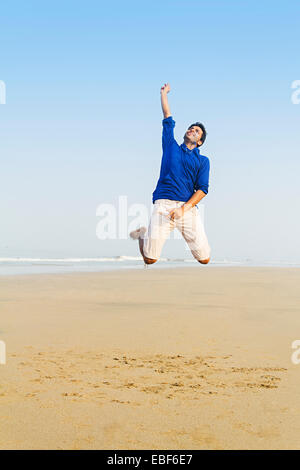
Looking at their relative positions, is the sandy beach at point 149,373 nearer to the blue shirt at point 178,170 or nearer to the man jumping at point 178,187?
the man jumping at point 178,187

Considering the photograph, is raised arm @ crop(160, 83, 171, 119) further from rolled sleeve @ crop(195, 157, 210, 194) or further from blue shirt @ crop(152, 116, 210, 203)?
rolled sleeve @ crop(195, 157, 210, 194)

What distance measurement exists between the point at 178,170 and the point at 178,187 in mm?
155

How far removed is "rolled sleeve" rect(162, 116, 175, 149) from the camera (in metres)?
4.74

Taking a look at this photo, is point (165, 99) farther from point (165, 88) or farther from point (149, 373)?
point (149, 373)

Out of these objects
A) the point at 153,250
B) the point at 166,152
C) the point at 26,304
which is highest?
the point at 166,152

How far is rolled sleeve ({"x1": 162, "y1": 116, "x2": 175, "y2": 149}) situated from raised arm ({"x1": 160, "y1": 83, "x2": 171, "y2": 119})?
3.3 inches

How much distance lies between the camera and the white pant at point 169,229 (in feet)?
15.3

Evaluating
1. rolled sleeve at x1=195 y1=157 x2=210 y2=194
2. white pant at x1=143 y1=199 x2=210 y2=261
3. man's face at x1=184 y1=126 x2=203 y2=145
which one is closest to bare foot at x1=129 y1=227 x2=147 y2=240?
white pant at x1=143 y1=199 x2=210 y2=261

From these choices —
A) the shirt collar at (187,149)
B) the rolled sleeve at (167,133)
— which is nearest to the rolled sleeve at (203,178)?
the shirt collar at (187,149)

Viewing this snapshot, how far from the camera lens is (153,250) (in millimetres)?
4797

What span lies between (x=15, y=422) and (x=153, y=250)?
443cm

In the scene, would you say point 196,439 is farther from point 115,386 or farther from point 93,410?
point 115,386
